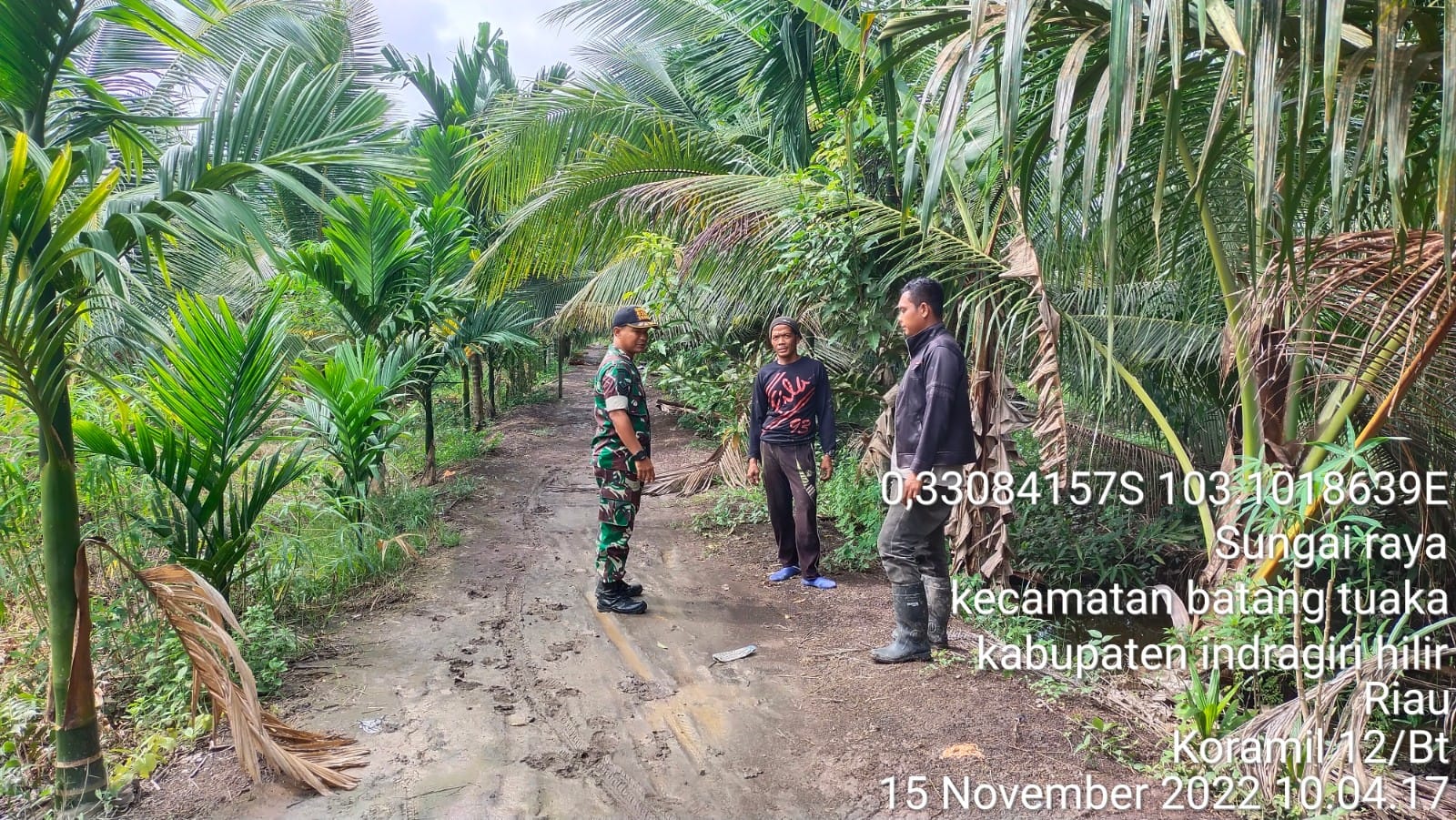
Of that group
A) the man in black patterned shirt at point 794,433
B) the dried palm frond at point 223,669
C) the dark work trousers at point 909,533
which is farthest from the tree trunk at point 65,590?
the man in black patterned shirt at point 794,433

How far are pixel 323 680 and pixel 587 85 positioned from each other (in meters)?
5.57

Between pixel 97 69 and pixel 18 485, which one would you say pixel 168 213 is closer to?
pixel 97 69

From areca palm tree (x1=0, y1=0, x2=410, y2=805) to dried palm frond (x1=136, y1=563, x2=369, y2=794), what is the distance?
23cm

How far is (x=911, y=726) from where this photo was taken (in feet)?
11.0

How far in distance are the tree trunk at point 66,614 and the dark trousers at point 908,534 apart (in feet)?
9.87

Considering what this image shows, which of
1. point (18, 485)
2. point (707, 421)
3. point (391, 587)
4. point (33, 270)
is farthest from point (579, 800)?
point (707, 421)

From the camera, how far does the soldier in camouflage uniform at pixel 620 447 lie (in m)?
4.47

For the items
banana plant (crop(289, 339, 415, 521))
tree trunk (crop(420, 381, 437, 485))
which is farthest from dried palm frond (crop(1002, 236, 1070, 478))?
Result: tree trunk (crop(420, 381, 437, 485))

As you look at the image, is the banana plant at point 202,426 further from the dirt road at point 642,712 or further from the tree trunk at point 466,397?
the tree trunk at point 466,397

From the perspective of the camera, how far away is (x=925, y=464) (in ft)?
12.0

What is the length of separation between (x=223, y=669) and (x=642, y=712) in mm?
Result: 1561

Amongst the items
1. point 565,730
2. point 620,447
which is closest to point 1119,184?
point 620,447

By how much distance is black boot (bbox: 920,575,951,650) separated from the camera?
404cm

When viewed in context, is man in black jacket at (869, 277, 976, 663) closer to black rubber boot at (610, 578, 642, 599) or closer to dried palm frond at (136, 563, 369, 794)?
black rubber boot at (610, 578, 642, 599)
